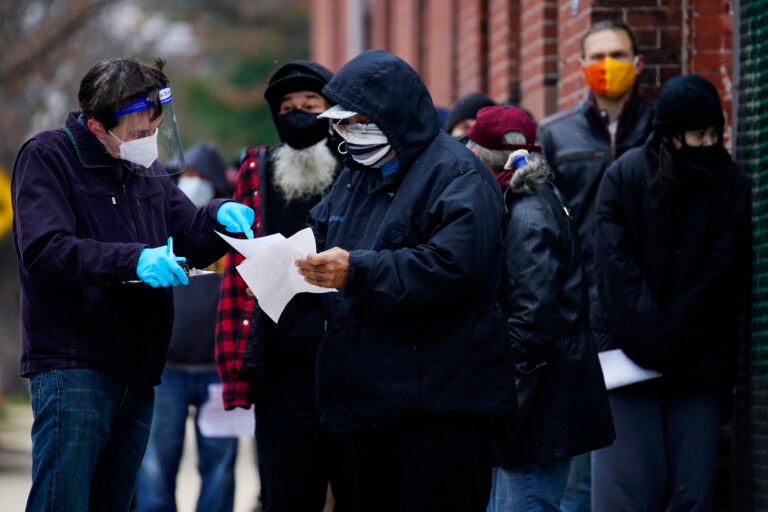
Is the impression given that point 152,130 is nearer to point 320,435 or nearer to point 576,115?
point 320,435

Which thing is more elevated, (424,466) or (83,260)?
(83,260)

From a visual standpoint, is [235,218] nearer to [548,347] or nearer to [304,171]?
[304,171]

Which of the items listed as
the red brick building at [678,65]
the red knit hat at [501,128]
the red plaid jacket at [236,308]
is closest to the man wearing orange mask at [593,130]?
the red brick building at [678,65]

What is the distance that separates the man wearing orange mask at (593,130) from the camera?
677 centimetres

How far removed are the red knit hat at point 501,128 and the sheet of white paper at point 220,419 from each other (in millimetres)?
2143

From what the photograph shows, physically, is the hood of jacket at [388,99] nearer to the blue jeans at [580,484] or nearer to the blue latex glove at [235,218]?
the blue latex glove at [235,218]

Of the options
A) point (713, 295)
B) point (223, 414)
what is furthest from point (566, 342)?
point (223, 414)

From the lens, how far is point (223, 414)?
7.40m

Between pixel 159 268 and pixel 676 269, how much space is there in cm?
230

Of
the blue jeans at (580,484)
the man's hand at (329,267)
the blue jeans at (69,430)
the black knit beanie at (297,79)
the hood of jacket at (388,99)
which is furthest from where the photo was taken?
the blue jeans at (580,484)

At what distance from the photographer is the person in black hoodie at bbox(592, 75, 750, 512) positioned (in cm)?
582

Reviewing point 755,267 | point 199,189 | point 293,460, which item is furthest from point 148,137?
point 199,189

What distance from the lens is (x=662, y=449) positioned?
19.4ft

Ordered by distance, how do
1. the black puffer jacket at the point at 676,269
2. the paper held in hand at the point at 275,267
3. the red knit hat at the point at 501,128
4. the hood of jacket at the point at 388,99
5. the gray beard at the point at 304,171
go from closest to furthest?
1. the paper held in hand at the point at 275,267
2. the hood of jacket at the point at 388,99
3. the red knit hat at the point at 501,128
4. the black puffer jacket at the point at 676,269
5. the gray beard at the point at 304,171
